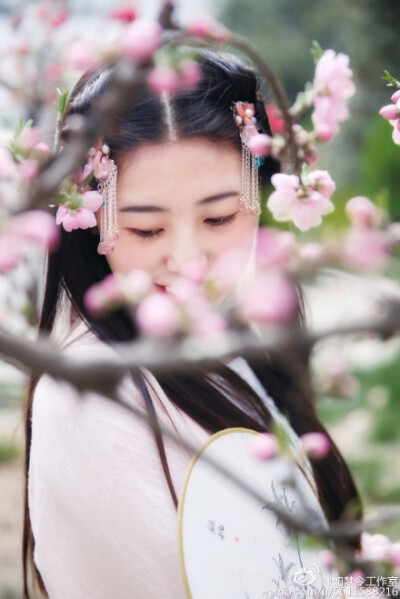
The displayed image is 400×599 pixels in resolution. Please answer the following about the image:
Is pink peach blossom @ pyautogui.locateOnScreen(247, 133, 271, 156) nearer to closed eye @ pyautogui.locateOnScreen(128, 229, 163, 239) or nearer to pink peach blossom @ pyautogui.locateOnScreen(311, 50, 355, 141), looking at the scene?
pink peach blossom @ pyautogui.locateOnScreen(311, 50, 355, 141)

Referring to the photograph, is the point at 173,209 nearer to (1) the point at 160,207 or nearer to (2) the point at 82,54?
(1) the point at 160,207

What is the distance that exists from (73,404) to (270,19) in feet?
37.7

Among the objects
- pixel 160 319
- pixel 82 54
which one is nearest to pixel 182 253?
pixel 82 54

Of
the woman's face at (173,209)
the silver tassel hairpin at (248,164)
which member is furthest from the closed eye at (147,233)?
the silver tassel hairpin at (248,164)

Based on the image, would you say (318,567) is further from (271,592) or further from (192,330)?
(192,330)

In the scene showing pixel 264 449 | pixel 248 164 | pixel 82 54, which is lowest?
pixel 264 449

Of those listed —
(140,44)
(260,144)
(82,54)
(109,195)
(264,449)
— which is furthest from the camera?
(109,195)

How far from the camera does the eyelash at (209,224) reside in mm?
1109

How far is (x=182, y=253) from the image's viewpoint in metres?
1.08

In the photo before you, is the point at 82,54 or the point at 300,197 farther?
the point at 300,197

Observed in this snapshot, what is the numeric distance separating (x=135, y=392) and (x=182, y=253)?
0.69 feet

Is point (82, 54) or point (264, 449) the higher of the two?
point (82, 54)

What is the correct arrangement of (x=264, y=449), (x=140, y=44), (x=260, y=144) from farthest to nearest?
1. (x=260, y=144)
2. (x=264, y=449)
3. (x=140, y=44)

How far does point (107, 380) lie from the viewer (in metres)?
0.44
